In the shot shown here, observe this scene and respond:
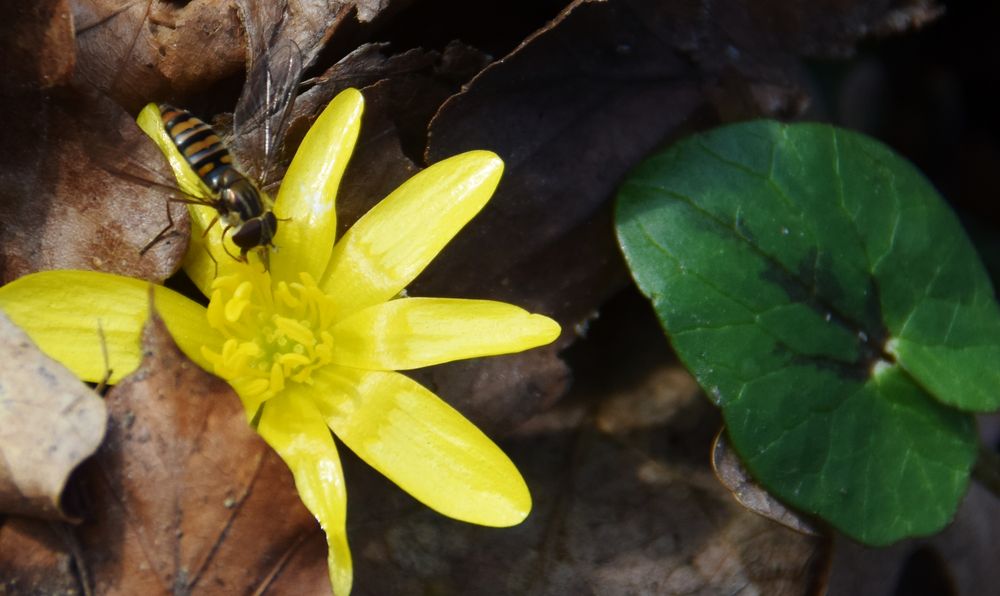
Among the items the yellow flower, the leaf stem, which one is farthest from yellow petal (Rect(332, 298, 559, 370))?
the leaf stem

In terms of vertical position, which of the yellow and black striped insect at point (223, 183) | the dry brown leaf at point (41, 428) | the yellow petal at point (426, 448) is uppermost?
the yellow and black striped insect at point (223, 183)

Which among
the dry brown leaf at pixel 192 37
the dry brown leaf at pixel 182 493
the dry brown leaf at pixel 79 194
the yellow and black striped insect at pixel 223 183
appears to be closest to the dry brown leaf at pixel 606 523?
the dry brown leaf at pixel 182 493

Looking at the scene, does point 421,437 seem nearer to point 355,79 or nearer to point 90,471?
point 90,471

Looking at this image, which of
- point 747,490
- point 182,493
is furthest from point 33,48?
point 747,490

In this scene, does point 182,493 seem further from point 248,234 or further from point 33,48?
point 33,48

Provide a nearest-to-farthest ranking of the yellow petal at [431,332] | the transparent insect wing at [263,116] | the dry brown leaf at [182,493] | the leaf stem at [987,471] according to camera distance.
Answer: the dry brown leaf at [182,493], the yellow petal at [431,332], the transparent insect wing at [263,116], the leaf stem at [987,471]

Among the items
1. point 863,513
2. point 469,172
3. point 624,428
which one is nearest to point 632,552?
point 624,428

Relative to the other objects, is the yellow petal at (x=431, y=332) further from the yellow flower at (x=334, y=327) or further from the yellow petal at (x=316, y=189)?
the yellow petal at (x=316, y=189)
